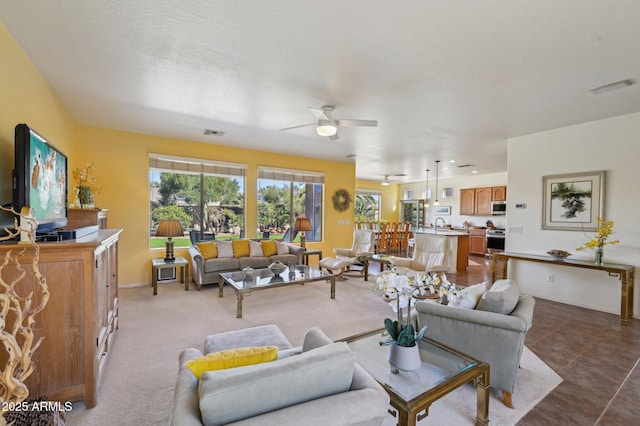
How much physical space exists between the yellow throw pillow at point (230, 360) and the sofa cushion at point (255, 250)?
402 centimetres

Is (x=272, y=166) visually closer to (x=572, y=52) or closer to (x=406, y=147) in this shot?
(x=406, y=147)

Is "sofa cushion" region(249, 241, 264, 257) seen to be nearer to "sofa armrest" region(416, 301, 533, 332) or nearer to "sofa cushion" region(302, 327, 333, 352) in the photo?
"sofa armrest" region(416, 301, 533, 332)

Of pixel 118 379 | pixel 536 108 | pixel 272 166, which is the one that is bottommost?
pixel 118 379

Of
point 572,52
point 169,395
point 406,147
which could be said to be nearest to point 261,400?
point 169,395

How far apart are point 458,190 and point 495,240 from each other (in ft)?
7.79

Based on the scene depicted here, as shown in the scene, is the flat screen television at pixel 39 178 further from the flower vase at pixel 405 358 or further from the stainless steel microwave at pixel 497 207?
the stainless steel microwave at pixel 497 207

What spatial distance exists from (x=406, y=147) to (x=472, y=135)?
127 centimetres

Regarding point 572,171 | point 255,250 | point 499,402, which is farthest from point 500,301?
point 255,250

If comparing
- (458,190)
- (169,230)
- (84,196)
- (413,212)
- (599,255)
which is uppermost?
(458,190)

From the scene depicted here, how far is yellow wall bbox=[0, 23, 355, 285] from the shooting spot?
2.21 metres

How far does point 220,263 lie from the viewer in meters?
4.75

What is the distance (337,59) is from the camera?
8.08ft

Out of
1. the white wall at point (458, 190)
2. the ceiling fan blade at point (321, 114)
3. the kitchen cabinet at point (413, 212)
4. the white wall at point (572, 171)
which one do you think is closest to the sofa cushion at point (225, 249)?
the ceiling fan blade at point (321, 114)

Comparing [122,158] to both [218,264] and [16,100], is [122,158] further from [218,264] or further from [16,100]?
[16,100]
